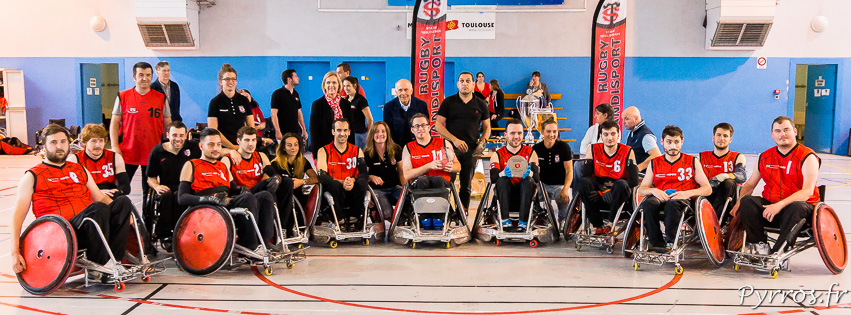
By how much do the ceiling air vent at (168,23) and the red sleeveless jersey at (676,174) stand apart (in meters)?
10.8

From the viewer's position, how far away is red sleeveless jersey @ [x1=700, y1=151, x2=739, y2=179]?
5.45 m

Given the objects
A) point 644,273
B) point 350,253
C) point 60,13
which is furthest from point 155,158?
point 60,13

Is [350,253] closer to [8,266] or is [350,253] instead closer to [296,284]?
[296,284]

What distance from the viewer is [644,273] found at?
4738mm

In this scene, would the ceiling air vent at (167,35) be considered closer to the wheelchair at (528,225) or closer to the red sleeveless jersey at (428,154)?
the red sleeveless jersey at (428,154)

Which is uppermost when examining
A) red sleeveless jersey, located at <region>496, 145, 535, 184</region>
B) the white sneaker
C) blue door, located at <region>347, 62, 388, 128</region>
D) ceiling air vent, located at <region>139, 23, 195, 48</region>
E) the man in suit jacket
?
ceiling air vent, located at <region>139, 23, 195, 48</region>

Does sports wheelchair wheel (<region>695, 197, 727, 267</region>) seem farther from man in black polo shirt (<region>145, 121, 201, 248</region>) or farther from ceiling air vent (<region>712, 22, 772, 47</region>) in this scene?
ceiling air vent (<region>712, 22, 772, 47</region>)

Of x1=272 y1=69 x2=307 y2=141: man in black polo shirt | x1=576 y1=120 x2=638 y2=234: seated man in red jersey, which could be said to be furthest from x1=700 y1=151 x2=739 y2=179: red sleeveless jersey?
x1=272 y1=69 x2=307 y2=141: man in black polo shirt

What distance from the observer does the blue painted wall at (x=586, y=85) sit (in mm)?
14359

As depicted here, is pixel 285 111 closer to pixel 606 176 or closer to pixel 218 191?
pixel 218 191

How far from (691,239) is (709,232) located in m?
0.20

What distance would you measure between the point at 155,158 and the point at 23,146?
1097cm

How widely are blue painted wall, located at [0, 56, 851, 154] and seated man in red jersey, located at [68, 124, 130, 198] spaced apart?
9534 mm

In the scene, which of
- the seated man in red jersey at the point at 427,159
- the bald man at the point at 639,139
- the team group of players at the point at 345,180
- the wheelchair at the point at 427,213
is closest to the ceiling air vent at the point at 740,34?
the bald man at the point at 639,139
